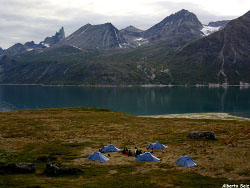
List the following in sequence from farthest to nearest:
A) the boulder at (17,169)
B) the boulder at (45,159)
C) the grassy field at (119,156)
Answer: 1. the boulder at (45,159)
2. the boulder at (17,169)
3. the grassy field at (119,156)

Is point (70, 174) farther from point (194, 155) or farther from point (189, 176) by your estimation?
point (194, 155)

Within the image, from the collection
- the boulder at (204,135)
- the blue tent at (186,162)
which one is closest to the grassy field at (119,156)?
the blue tent at (186,162)

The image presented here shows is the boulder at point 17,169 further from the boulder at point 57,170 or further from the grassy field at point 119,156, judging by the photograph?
the boulder at point 57,170

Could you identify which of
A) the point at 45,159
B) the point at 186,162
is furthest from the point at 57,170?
the point at 186,162

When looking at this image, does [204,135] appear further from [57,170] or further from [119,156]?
[57,170]

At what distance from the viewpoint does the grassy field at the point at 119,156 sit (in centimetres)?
3059

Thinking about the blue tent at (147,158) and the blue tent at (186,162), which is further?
the blue tent at (147,158)

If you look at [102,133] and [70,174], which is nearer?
[70,174]

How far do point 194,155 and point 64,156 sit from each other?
23.6 meters

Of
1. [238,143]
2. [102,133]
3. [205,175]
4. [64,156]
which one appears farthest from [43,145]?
[238,143]

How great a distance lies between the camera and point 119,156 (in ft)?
151

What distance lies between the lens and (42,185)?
91.1 ft

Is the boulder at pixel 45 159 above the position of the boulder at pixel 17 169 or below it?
below

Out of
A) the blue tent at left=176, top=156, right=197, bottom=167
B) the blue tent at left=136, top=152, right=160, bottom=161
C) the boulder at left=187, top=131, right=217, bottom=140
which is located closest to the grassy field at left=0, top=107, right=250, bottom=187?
the blue tent at left=176, top=156, right=197, bottom=167
